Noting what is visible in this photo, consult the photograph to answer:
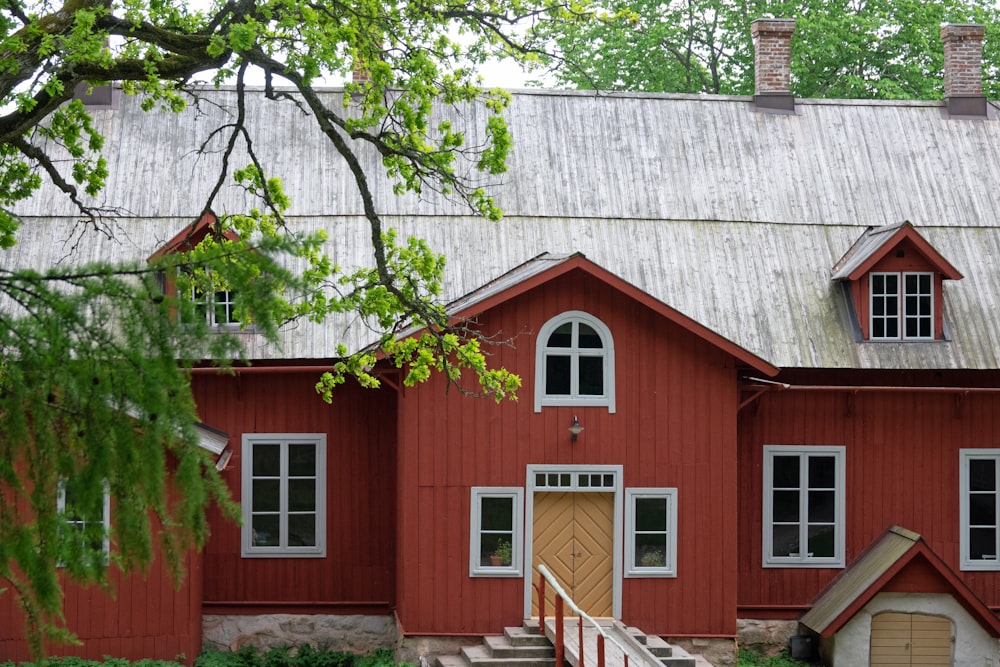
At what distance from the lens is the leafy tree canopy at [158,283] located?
7.29 meters

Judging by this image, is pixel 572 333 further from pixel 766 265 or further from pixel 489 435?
pixel 766 265

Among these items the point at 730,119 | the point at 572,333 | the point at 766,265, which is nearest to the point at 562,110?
the point at 730,119

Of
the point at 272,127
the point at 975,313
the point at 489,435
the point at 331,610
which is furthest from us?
the point at 272,127

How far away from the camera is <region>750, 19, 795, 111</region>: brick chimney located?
24.2 metres

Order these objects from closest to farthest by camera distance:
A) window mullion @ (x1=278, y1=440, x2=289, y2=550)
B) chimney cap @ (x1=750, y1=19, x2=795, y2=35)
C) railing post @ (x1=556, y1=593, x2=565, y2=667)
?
railing post @ (x1=556, y1=593, x2=565, y2=667)
window mullion @ (x1=278, y1=440, x2=289, y2=550)
chimney cap @ (x1=750, y1=19, x2=795, y2=35)

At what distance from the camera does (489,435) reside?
58.7 ft

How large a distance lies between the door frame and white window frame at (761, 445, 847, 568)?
269 centimetres

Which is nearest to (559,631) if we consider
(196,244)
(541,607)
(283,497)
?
(541,607)

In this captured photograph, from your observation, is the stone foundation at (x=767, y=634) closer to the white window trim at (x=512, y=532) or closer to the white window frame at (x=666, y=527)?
the white window frame at (x=666, y=527)

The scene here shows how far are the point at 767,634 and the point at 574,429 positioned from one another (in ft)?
14.5

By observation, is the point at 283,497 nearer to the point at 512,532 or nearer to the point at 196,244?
the point at 512,532

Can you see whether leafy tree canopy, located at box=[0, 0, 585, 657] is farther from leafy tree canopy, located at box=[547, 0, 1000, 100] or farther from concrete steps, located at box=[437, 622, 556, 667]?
leafy tree canopy, located at box=[547, 0, 1000, 100]

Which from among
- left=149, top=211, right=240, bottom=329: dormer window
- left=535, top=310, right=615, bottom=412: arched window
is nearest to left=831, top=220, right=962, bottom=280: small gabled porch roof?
left=535, top=310, right=615, bottom=412: arched window

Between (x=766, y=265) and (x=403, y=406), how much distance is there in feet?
21.3
